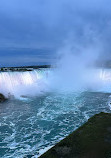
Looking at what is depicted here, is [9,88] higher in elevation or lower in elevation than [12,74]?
lower

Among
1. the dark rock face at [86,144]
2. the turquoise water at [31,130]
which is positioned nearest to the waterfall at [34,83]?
the turquoise water at [31,130]

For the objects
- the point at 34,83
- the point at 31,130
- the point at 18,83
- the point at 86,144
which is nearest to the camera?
the point at 86,144

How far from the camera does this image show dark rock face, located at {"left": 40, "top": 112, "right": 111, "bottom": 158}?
12.0 feet

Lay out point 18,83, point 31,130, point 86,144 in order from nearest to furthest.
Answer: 1. point 86,144
2. point 31,130
3. point 18,83

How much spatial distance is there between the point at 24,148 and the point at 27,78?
2350 cm

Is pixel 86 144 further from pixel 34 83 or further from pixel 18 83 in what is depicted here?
pixel 34 83

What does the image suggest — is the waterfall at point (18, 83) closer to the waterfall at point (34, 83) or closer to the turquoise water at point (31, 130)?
the waterfall at point (34, 83)

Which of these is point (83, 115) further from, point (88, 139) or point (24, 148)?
point (88, 139)

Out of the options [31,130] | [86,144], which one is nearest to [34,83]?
[31,130]

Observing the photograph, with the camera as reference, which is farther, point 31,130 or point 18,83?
point 18,83

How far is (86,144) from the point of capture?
13.5 feet

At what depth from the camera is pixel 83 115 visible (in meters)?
11.8

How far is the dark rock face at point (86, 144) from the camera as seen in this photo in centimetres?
365

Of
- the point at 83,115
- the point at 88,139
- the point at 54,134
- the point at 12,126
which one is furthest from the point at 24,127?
the point at 88,139
